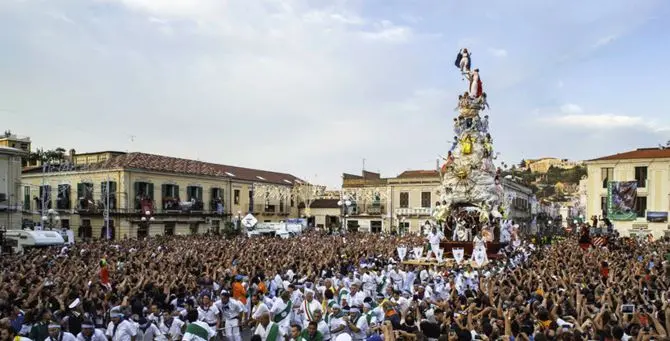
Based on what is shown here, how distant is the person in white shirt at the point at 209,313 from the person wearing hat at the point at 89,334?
2.03 meters

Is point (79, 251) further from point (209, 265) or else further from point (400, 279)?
point (400, 279)

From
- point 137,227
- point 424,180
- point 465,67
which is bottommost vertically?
point 137,227

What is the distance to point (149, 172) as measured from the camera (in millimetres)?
47625

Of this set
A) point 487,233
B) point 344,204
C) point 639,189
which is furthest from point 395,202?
point 487,233

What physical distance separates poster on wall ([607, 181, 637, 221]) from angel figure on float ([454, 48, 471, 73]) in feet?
68.9

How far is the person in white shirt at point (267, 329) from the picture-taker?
28.7 feet

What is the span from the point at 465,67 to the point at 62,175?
33.8 meters

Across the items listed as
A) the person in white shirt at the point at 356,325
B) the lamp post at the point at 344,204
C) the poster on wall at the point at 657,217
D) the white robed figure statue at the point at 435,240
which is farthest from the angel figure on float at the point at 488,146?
the person in white shirt at the point at 356,325

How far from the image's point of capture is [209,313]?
33.7 feet

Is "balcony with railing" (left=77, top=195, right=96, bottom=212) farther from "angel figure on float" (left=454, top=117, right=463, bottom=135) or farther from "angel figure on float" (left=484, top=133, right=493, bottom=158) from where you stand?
"angel figure on float" (left=484, top=133, right=493, bottom=158)

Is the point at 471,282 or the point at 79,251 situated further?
the point at 79,251

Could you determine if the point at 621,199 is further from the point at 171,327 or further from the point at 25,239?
the point at 171,327

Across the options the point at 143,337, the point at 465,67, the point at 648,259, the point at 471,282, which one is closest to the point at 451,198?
the point at 465,67

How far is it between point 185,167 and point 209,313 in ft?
149
